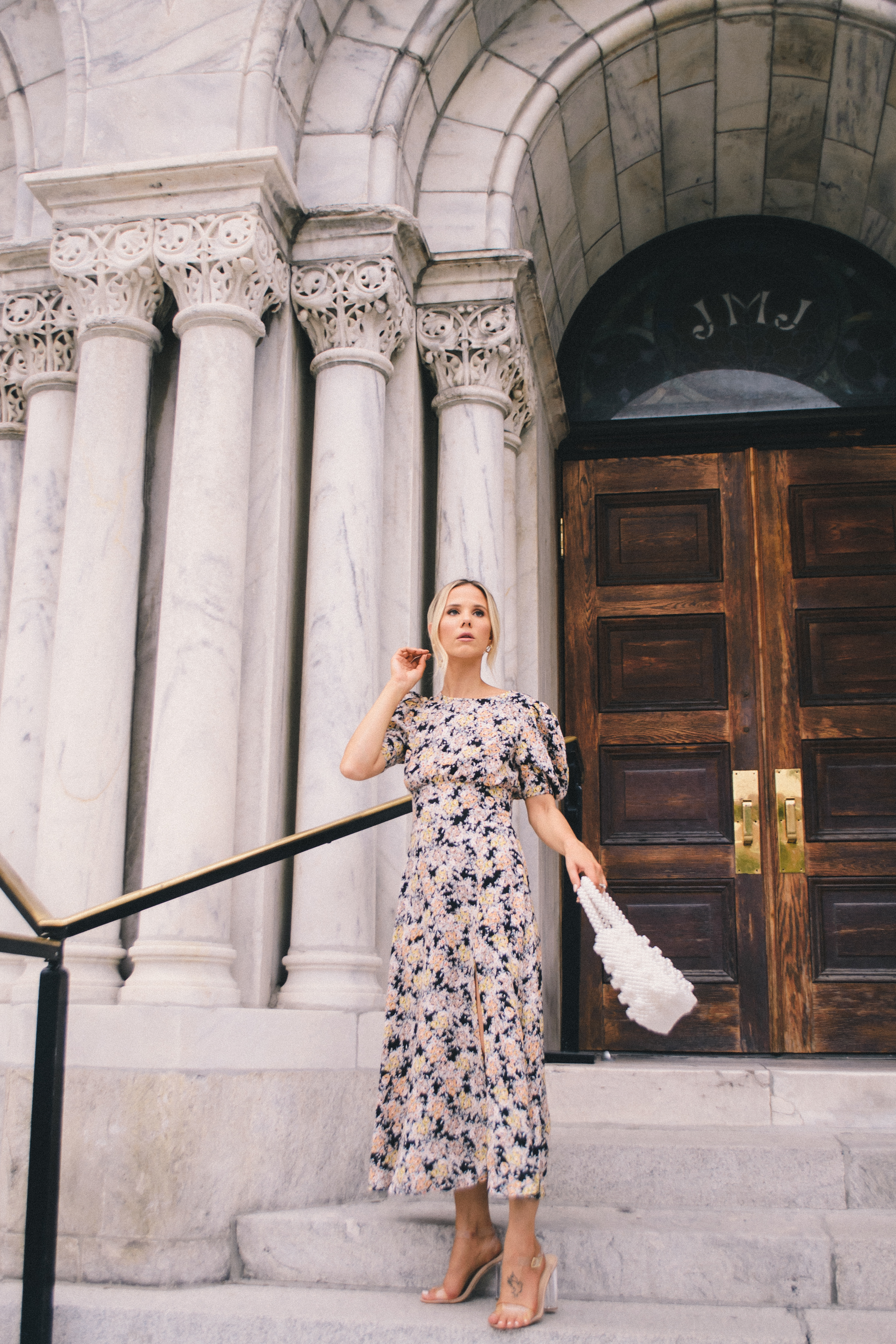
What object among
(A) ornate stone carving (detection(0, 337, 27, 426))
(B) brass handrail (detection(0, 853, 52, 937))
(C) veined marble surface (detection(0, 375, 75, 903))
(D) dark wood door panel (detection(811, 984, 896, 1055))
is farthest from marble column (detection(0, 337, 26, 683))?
(D) dark wood door panel (detection(811, 984, 896, 1055))

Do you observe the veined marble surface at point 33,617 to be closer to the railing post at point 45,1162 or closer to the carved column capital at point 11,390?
the carved column capital at point 11,390

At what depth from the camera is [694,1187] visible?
343cm

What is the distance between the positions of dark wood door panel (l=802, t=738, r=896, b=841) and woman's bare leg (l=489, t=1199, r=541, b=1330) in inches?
129

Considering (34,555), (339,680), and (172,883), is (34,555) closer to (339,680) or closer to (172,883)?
(339,680)

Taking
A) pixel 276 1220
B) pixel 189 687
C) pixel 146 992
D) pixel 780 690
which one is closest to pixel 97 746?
pixel 189 687

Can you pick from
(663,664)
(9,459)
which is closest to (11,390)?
(9,459)

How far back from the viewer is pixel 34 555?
4.62 meters

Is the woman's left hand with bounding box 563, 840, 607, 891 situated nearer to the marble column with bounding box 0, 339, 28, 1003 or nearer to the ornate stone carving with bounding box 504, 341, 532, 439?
A: the ornate stone carving with bounding box 504, 341, 532, 439

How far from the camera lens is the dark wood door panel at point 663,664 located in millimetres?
5883

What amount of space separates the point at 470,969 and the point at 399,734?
0.67 meters

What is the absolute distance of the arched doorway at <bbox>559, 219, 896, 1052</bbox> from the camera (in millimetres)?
5551

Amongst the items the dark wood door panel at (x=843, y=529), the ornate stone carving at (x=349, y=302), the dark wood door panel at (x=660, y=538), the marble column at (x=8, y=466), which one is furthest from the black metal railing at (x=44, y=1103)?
the dark wood door panel at (x=843, y=529)

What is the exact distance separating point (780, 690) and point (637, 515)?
1137 mm

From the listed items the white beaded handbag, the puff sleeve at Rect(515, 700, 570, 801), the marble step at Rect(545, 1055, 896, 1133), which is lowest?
the marble step at Rect(545, 1055, 896, 1133)
